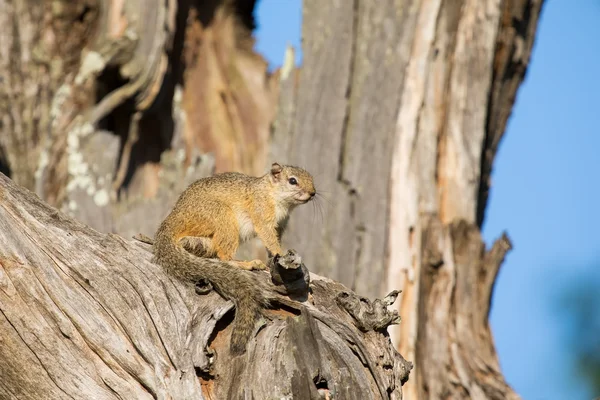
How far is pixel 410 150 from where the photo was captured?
348 inches

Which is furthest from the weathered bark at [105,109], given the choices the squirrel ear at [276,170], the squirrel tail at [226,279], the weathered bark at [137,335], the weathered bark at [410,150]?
the weathered bark at [137,335]

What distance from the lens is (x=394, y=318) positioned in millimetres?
4871

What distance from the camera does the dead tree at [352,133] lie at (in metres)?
8.41

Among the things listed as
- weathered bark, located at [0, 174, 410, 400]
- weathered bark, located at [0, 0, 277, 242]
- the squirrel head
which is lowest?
weathered bark, located at [0, 174, 410, 400]

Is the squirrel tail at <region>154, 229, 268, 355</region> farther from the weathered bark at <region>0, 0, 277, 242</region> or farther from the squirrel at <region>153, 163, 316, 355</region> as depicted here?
the weathered bark at <region>0, 0, 277, 242</region>

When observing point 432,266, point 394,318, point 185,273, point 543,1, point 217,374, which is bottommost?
point 217,374

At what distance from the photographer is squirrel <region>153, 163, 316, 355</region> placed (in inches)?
185

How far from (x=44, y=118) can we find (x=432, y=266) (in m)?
4.06

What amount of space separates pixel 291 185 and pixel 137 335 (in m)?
2.14

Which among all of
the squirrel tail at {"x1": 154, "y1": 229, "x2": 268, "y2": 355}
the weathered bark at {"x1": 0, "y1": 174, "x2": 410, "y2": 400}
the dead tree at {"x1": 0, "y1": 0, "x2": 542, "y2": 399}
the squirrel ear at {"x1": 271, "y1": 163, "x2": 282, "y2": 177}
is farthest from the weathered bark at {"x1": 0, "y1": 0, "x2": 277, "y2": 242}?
the weathered bark at {"x1": 0, "y1": 174, "x2": 410, "y2": 400}

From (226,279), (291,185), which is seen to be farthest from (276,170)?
(226,279)

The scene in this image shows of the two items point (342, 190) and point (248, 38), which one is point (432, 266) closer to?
point (342, 190)

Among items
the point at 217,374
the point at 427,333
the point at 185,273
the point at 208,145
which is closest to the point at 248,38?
the point at 208,145

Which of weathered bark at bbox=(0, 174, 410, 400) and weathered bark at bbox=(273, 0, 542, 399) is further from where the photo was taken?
weathered bark at bbox=(273, 0, 542, 399)
